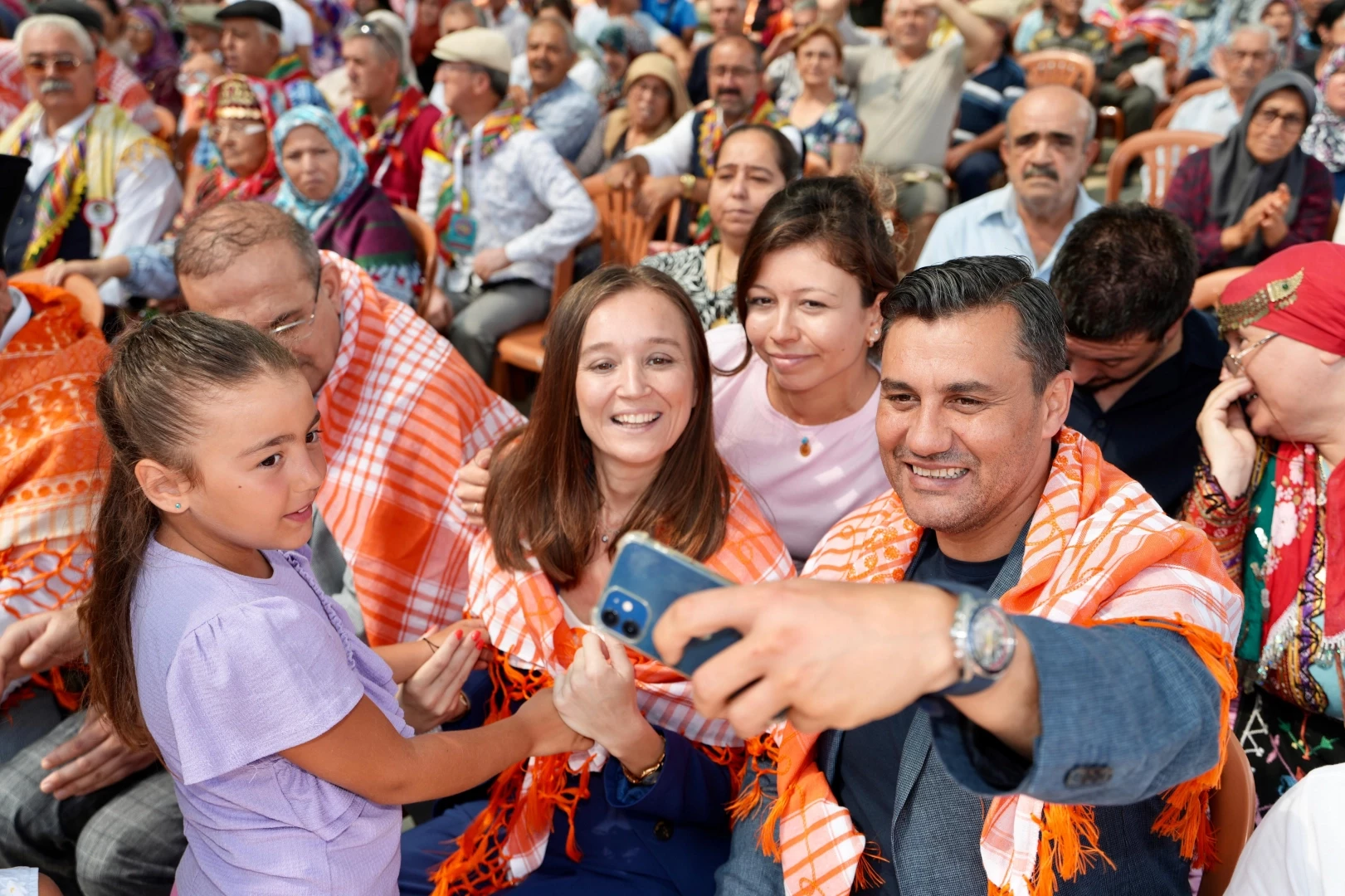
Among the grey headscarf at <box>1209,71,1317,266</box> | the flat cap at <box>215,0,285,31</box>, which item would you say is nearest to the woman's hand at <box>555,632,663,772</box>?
the grey headscarf at <box>1209,71,1317,266</box>

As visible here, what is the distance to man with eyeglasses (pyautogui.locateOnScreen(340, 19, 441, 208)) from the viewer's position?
521 cm

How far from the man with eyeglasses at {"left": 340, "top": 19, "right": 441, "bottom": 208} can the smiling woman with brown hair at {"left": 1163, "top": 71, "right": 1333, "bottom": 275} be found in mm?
3367

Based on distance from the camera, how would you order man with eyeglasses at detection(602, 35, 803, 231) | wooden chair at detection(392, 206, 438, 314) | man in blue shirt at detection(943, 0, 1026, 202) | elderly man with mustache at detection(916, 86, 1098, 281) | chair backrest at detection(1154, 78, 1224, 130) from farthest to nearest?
chair backrest at detection(1154, 78, 1224, 130) < man in blue shirt at detection(943, 0, 1026, 202) < man with eyeglasses at detection(602, 35, 803, 231) < wooden chair at detection(392, 206, 438, 314) < elderly man with mustache at detection(916, 86, 1098, 281)

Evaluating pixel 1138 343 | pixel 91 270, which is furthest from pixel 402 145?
pixel 1138 343

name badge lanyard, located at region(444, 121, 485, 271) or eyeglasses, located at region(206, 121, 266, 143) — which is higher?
eyeglasses, located at region(206, 121, 266, 143)

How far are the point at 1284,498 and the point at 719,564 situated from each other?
1074 mm

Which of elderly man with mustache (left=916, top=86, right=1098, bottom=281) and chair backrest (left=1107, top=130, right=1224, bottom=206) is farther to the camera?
chair backrest (left=1107, top=130, right=1224, bottom=206)

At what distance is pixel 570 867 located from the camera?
188 centimetres

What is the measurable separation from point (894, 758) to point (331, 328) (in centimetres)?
162

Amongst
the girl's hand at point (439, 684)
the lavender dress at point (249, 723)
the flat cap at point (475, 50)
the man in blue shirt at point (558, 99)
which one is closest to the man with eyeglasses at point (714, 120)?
the man in blue shirt at point (558, 99)

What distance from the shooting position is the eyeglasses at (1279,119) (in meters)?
4.18

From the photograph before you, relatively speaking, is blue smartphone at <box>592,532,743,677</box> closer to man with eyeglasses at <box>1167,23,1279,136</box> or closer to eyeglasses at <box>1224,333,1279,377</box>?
eyeglasses at <box>1224,333,1279,377</box>

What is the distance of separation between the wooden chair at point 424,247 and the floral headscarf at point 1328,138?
3707mm

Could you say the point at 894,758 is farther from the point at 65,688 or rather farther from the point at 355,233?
the point at 355,233
